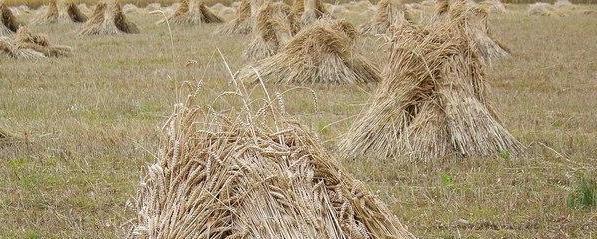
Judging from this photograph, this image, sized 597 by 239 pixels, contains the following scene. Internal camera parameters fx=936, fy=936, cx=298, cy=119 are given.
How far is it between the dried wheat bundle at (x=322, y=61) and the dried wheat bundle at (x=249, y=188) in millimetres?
9470

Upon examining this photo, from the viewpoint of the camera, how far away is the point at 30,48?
57.6 feet

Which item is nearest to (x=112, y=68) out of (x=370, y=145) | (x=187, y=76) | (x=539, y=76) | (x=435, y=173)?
(x=187, y=76)

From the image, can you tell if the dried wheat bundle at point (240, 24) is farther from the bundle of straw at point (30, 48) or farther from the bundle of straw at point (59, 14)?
the bundle of straw at point (59, 14)

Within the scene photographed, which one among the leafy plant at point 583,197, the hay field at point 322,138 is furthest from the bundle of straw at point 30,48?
the leafy plant at point 583,197

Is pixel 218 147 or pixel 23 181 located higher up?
pixel 218 147

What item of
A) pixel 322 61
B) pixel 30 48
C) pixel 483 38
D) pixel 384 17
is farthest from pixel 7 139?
pixel 384 17

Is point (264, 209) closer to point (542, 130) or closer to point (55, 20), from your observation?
point (542, 130)

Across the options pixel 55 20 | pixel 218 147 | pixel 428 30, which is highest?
pixel 218 147

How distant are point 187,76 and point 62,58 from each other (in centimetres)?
415

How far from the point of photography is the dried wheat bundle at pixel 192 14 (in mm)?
27145

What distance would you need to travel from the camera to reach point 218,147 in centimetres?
432

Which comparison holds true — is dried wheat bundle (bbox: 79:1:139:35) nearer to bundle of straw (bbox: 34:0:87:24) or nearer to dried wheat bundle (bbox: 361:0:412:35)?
bundle of straw (bbox: 34:0:87:24)

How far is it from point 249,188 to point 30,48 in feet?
47.1

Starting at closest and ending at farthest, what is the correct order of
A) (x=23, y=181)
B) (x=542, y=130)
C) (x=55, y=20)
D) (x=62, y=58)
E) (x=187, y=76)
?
(x=23, y=181) → (x=542, y=130) → (x=187, y=76) → (x=62, y=58) → (x=55, y=20)
